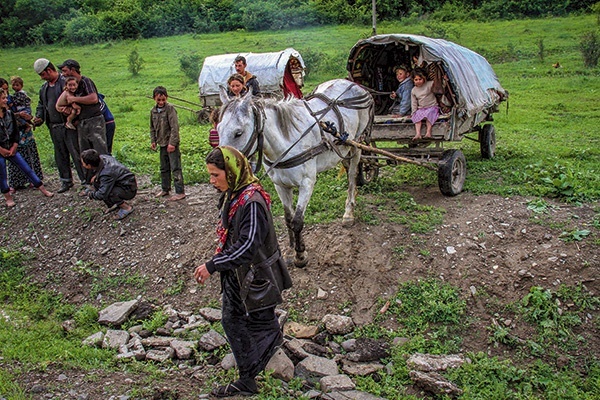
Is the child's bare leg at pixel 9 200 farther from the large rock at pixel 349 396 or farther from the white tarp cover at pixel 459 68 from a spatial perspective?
the large rock at pixel 349 396

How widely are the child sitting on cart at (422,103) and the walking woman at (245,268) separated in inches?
167

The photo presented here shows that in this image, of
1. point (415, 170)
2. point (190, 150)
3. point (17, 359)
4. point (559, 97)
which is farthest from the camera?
point (559, 97)

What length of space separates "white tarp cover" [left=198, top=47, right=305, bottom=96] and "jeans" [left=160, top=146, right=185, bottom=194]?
26.4 feet

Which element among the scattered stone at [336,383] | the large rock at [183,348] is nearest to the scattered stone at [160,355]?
the large rock at [183,348]

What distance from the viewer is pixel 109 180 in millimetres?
7051

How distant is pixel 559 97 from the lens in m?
16.2

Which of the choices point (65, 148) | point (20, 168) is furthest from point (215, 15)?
point (20, 168)

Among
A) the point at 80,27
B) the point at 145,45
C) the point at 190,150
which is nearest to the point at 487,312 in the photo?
the point at 190,150

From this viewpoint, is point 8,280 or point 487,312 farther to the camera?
point 8,280

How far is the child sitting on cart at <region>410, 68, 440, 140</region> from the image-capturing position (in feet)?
24.1

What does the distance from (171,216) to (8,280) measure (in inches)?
87.7

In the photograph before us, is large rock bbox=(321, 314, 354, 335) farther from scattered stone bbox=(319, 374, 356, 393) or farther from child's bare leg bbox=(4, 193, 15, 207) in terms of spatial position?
child's bare leg bbox=(4, 193, 15, 207)

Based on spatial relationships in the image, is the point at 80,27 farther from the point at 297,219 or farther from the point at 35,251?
the point at 297,219

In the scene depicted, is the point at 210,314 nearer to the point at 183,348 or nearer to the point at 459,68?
the point at 183,348
